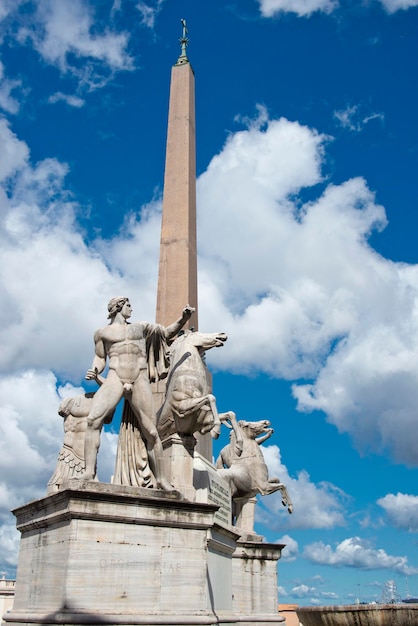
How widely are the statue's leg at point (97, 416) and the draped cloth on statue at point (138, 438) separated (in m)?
0.54

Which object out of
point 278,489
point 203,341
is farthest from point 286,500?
point 203,341

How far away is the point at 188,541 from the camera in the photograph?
9.60 m

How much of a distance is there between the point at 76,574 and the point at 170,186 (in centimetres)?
1060

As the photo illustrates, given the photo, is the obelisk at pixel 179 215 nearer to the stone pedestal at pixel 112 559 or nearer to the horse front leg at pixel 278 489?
the horse front leg at pixel 278 489

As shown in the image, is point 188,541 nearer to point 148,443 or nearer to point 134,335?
point 148,443

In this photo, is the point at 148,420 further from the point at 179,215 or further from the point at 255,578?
the point at 179,215

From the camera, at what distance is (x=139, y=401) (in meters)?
10.3

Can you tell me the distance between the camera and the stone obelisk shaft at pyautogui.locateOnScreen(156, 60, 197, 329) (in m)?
15.5

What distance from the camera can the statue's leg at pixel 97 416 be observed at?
32.0ft

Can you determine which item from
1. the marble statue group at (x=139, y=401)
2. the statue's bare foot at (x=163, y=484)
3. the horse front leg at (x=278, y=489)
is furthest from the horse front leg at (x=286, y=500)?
the statue's bare foot at (x=163, y=484)

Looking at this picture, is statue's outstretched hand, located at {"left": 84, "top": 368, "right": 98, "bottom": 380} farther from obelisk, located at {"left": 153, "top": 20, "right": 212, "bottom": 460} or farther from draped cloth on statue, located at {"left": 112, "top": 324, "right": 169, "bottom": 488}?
obelisk, located at {"left": 153, "top": 20, "right": 212, "bottom": 460}

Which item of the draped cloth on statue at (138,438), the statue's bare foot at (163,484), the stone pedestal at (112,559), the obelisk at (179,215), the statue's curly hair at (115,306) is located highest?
the obelisk at (179,215)

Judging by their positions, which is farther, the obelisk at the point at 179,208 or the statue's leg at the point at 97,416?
the obelisk at the point at 179,208

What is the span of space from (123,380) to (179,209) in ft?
23.7
